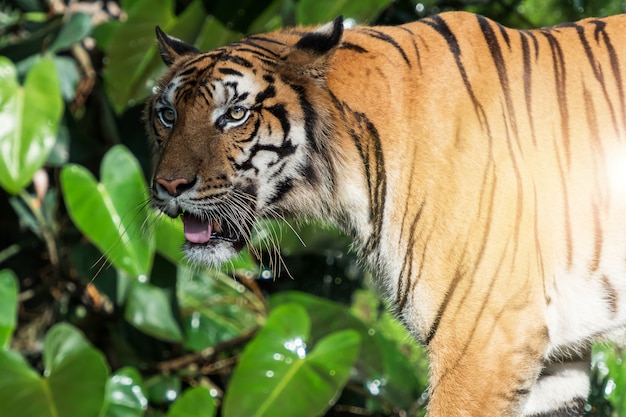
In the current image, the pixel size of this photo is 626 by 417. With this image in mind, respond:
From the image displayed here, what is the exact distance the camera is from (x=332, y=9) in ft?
12.5

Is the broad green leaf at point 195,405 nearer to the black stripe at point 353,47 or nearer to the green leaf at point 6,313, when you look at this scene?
the green leaf at point 6,313

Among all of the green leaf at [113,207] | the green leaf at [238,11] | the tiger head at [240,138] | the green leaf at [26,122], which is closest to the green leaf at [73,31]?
the green leaf at [26,122]

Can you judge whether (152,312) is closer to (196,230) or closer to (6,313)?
(6,313)

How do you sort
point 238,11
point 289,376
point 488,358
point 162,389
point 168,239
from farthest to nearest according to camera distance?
1. point 162,389
2. point 238,11
3. point 168,239
4. point 289,376
5. point 488,358

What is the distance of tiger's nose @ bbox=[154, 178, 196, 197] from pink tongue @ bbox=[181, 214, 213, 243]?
0.40 ft

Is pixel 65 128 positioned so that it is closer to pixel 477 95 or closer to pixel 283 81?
pixel 283 81

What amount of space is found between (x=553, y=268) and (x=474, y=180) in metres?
0.30

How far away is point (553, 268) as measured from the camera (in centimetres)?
221

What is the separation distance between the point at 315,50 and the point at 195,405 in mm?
2103

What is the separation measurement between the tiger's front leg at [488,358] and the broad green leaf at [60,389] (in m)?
1.76

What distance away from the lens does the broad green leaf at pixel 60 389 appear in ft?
11.5

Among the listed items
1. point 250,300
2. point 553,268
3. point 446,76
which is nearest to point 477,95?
point 446,76

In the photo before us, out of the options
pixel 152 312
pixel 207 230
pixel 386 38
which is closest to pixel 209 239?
pixel 207 230

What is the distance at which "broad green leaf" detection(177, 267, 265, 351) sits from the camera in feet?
15.2
